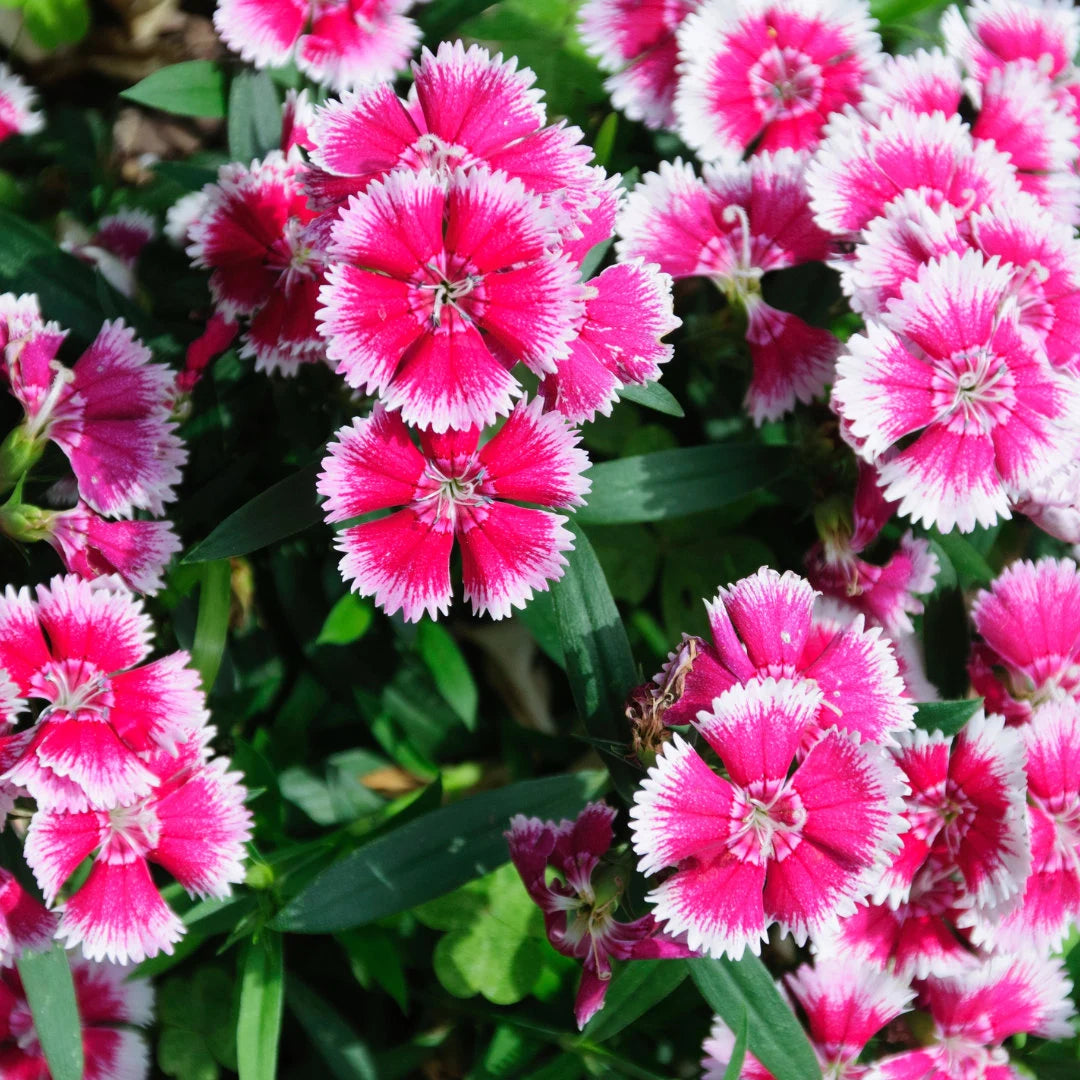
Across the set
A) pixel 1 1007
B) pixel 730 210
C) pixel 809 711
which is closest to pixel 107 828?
pixel 1 1007

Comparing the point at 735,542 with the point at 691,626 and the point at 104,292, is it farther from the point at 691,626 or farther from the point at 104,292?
the point at 104,292

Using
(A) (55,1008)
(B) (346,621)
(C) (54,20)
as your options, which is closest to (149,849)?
(A) (55,1008)

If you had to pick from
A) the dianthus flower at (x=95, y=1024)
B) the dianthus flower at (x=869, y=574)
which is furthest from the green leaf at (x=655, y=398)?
the dianthus flower at (x=95, y=1024)

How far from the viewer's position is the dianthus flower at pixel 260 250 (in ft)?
5.38

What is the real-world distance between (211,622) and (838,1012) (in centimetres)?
118

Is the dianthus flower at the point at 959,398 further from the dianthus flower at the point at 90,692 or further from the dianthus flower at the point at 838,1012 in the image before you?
the dianthus flower at the point at 90,692

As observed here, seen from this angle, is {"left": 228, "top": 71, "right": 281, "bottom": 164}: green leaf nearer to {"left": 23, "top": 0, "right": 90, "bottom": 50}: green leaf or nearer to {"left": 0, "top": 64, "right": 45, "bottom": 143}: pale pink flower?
{"left": 0, "top": 64, "right": 45, "bottom": 143}: pale pink flower

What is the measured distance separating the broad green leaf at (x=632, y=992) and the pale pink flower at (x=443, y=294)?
3.00ft

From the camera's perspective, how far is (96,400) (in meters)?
1.64

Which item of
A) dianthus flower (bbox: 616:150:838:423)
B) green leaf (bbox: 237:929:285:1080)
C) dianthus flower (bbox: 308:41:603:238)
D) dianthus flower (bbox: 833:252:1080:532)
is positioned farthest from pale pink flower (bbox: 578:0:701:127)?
green leaf (bbox: 237:929:285:1080)

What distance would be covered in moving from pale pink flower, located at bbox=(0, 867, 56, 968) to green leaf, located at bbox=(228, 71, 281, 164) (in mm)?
1257

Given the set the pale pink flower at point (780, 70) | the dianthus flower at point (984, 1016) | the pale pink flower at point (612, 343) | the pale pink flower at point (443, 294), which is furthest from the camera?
the pale pink flower at point (780, 70)

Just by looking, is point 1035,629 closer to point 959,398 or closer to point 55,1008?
point 959,398

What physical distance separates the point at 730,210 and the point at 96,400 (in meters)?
1.04
